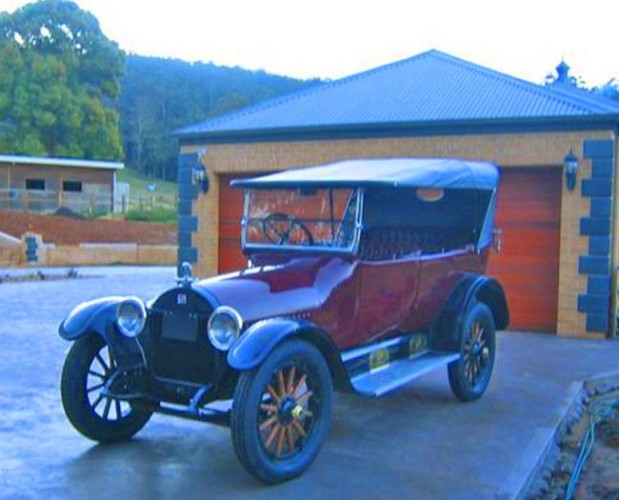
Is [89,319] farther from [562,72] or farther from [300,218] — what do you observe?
[562,72]

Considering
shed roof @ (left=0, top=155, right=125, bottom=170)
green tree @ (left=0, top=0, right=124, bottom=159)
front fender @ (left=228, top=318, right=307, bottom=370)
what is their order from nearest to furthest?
front fender @ (left=228, top=318, right=307, bottom=370)
shed roof @ (left=0, top=155, right=125, bottom=170)
green tree @ (left=0, top=0, right=124, bottom=159)

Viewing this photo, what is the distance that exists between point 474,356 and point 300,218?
2183 mm

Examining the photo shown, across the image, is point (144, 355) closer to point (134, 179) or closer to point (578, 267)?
point (578, 267)

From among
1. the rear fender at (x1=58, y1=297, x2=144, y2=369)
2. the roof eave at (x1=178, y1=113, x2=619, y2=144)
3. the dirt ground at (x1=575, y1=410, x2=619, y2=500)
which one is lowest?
the dirt ground at (x1=575, y1=410, x2=619, y2=500)

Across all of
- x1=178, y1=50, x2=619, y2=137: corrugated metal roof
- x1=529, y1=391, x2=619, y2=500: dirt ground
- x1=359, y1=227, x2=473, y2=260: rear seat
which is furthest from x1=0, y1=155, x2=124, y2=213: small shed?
x1=529, y1=391, x2=619, y2=500: dirt ground

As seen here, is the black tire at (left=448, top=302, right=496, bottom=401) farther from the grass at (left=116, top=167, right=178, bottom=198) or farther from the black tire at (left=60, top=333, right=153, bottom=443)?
the grass at (left=116, top=167, right=178, bottom=198)

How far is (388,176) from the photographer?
6445mm

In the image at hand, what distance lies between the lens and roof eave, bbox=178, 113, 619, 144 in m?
10.9

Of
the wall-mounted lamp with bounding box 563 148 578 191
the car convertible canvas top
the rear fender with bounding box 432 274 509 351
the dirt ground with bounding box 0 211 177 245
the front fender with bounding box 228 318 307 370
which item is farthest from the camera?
the dirt ground with bounding box 0 211 177 245

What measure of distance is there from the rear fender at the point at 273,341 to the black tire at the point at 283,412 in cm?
8

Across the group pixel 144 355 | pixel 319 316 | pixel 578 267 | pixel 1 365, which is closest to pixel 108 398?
pixel 144 355

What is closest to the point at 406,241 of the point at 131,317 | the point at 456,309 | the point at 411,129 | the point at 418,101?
the point at 456,309

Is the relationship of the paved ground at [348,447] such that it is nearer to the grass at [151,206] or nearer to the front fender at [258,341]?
the front fender at [258,341]

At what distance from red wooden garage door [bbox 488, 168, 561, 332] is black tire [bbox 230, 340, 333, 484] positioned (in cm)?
677
